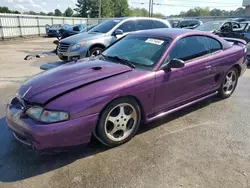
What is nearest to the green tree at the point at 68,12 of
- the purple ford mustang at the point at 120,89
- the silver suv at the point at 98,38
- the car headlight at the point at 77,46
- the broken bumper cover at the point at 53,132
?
the silver suv at the point at 98,38

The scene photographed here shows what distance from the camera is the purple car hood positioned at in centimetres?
271

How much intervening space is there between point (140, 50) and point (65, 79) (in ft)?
4.41

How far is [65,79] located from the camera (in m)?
2.99

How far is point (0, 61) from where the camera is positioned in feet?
30.9

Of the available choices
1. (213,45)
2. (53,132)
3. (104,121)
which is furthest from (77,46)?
(53,132)

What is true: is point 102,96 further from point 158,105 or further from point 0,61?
point 0,61

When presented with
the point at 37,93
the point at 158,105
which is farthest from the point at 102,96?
the point at 158,105

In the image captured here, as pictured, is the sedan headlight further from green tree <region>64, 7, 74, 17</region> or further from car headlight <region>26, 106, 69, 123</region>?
green tree <region>64, 7, 74, 17</region>

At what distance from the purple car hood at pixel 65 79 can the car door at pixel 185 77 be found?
1.97ft

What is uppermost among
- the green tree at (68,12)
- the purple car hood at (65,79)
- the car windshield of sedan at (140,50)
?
the green tree at (68,12)

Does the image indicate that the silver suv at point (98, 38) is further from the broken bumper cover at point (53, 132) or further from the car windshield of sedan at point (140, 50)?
the broken bumper cover at point (53, 132)

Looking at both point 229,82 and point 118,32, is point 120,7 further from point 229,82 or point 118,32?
point 229,82

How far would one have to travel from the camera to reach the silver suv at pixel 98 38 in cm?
727

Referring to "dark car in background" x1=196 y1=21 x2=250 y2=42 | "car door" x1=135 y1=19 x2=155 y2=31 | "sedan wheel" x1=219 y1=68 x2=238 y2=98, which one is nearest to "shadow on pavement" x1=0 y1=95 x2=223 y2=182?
"sedan wheel" x1=219 y1=68 x2=238 y2=98
